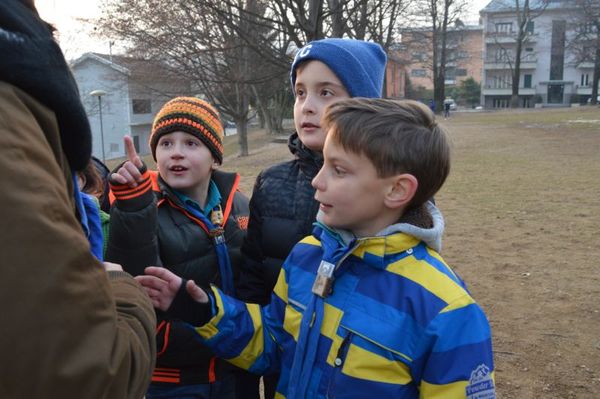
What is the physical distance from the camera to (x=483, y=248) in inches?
269

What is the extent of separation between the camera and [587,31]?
4362 cm

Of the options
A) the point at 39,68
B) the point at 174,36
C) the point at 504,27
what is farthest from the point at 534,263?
the point at 504,27

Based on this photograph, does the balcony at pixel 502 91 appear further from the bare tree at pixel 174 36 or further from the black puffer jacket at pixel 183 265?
the black puffer jacket at pixel 183 265

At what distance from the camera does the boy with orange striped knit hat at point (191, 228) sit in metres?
2.29

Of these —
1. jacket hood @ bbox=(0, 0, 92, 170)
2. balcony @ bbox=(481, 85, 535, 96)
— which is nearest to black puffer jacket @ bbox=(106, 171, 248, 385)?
jacket hood @ bbox=(0, 0, 92, 170)

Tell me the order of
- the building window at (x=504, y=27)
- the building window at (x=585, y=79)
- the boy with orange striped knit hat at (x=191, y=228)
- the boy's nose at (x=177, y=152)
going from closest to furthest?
1. the boy with orange striped knit hat at (x=191, y=228)
2. the boy's nose at (x=177, y=152)
3. the building window at (x=585, y=79)
4. the building window at (x=504, y=27)

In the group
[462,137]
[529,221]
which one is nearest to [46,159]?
[529,221]

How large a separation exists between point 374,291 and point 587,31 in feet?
163

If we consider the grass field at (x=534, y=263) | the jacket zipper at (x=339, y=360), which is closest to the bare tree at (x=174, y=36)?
the grass field at (x=534, y=263)

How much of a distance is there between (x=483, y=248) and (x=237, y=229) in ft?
16.6

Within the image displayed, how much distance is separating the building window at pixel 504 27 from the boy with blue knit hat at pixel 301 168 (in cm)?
6929

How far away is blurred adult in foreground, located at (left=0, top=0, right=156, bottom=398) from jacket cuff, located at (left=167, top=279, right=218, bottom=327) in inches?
32.3

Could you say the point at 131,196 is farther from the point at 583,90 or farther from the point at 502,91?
the point at 583,90

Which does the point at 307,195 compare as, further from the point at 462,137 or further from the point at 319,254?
the point at 462,137
